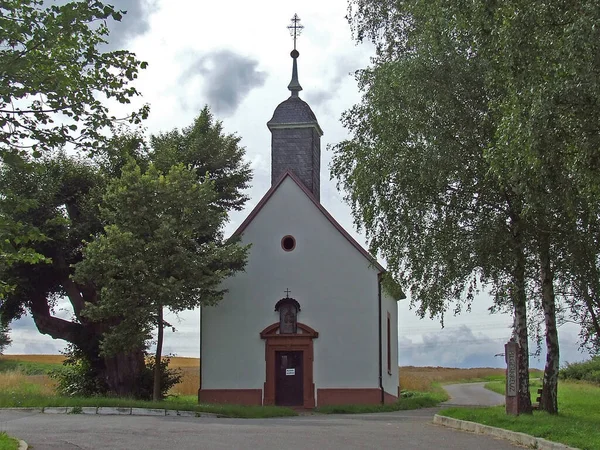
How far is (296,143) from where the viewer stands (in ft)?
112

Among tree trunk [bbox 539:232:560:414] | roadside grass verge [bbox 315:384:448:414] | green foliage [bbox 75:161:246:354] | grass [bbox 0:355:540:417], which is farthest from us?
roadside grass verge [bbox 315:384:448:414]

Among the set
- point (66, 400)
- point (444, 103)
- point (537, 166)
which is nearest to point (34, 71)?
point (537, 166)

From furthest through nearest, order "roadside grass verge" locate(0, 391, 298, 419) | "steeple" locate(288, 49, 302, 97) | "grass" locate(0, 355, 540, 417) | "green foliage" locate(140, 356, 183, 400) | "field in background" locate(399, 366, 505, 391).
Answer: "field in background" locate(399, 366, 505, 391)
"steeple" locate(288, 49, 302, 97)
"green foliage" locate(140, 356, 183, 400)
"grass" locate(0, 355, 540, 417)
"roadside grass verge" locate(0, 391, 298, 419)

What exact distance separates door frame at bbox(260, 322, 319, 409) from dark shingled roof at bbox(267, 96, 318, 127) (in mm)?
8472

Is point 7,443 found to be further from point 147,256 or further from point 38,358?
point 38,358

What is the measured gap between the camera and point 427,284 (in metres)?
21.5

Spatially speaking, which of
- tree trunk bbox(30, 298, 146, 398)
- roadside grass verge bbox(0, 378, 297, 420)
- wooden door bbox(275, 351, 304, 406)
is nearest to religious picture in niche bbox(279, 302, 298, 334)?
wooden door bbox(275, 351, 304, 406)

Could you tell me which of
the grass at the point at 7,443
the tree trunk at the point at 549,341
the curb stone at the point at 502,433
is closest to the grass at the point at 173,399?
the curb stone at the point at 502,433

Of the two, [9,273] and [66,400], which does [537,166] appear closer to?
[66,400]

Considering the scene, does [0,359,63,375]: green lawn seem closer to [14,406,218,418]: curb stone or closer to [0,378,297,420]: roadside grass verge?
[0,378,297,420]: roadside grass verge

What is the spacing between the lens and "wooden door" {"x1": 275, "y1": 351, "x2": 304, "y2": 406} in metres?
30.9

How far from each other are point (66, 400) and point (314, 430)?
8.55 m

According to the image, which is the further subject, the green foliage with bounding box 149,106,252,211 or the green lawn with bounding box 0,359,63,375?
the green lawn with bounding box 0,359,63,375

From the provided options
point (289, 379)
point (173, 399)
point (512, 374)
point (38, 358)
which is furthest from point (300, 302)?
point (38, 358)
